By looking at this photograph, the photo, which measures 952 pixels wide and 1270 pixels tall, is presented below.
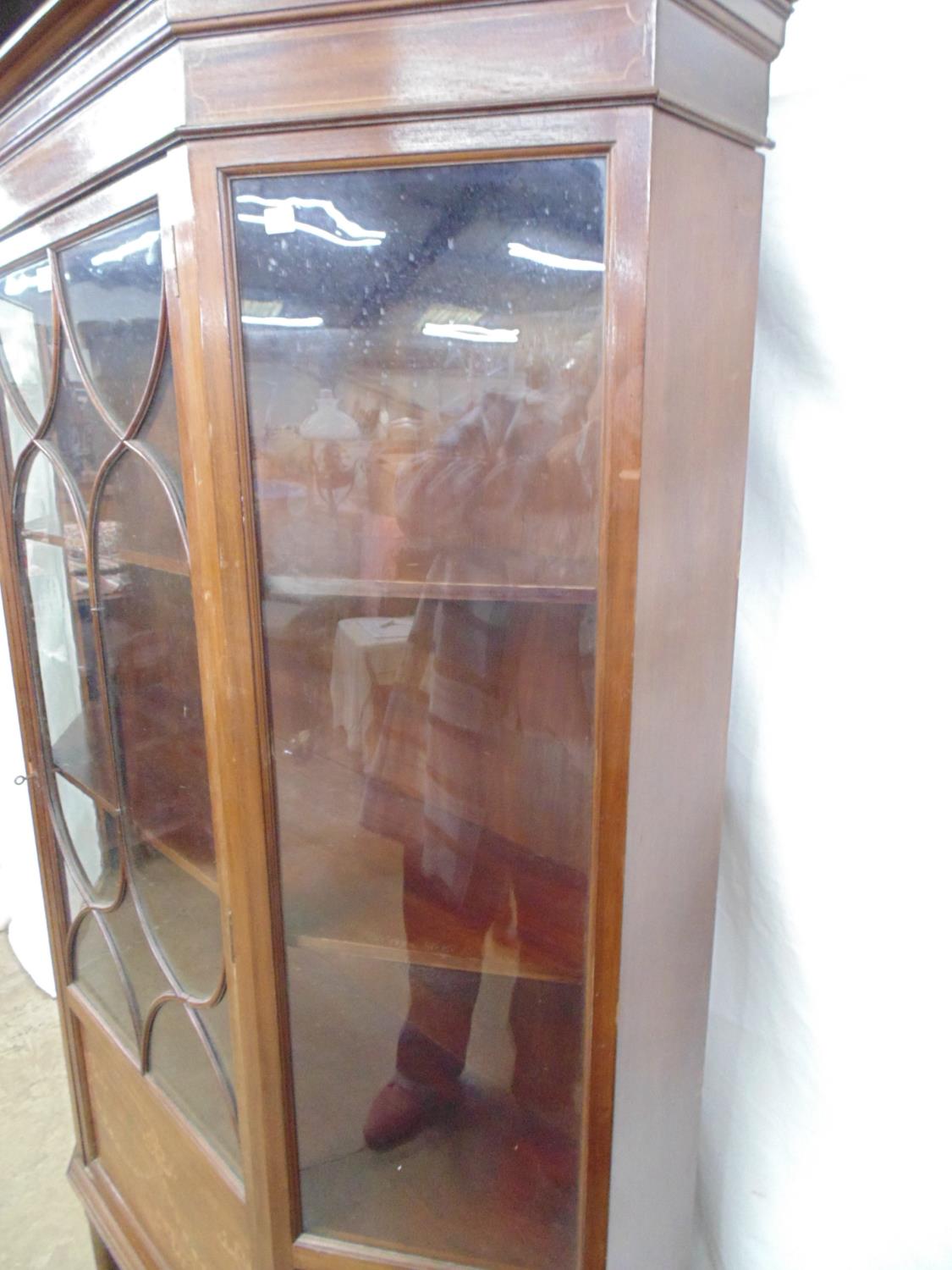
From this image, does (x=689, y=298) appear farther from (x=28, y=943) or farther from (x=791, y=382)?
(x=28, y=943)

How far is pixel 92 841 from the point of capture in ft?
2.70

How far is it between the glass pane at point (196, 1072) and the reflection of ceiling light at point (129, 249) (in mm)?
543

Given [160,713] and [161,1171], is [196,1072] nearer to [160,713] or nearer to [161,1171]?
[161,1171]

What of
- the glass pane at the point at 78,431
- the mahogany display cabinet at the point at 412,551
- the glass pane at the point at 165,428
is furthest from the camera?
the glass pane at the point at 78,431

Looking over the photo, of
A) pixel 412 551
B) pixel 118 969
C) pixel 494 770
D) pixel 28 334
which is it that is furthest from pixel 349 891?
pixel 28 334

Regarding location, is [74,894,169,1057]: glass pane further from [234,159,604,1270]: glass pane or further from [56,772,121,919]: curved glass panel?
[234,159,604,1270]: glass pane

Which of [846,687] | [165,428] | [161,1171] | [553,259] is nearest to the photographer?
[553,259]

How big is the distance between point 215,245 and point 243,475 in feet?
0.41

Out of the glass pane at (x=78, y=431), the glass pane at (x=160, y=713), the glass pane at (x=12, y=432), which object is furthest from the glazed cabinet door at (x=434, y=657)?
the glass pane at (x=12, y=432)

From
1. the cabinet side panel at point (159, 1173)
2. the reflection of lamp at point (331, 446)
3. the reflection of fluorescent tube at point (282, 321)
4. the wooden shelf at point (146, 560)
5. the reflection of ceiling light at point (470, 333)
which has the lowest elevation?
the cabinet side panel at point (159, 1173)

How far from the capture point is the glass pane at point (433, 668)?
464 mm

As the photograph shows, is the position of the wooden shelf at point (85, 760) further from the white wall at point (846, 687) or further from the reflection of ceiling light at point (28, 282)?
the white wall at point (846, 687)

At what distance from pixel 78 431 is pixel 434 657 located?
0.36 meters

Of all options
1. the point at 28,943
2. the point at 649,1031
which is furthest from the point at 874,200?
the point at 28,943
